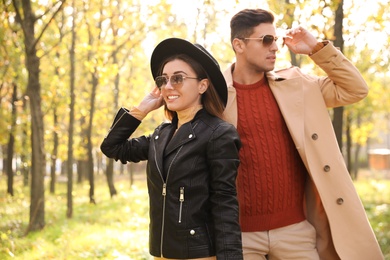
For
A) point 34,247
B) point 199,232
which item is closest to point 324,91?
point 199,232

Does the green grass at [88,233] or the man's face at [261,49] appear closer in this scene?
the man's face at [261,49]

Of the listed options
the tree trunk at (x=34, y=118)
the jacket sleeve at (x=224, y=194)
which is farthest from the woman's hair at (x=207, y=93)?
the tree trunk at (x=34, y=118)

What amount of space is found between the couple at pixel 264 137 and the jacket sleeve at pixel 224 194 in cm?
4

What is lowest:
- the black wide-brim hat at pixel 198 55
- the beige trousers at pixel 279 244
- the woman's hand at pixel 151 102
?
the beige trousers at pixel 279 244

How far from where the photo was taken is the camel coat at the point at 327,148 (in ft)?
12.6

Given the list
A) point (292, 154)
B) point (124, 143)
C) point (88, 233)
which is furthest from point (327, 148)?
point (88, 233)

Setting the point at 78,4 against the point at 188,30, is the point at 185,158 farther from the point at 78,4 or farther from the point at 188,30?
the point at 188,30

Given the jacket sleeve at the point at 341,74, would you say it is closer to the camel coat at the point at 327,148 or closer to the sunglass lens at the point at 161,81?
the camel coat at the point at 327,148

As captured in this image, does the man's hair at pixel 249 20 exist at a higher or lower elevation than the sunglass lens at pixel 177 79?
higher

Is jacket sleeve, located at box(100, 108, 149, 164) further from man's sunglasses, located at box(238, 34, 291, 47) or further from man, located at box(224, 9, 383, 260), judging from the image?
man's sunglasses, located at box(238, 34, 291, 47)

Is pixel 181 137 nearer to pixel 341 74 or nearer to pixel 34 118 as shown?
pixel 341 74

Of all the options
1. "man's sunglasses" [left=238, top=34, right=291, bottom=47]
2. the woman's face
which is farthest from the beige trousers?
"man's sunglasses" [left=238, top=34, right=291, bottom=47]

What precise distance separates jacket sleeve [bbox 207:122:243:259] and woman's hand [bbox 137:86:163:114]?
0.76 meters

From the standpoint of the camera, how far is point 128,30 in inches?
763
